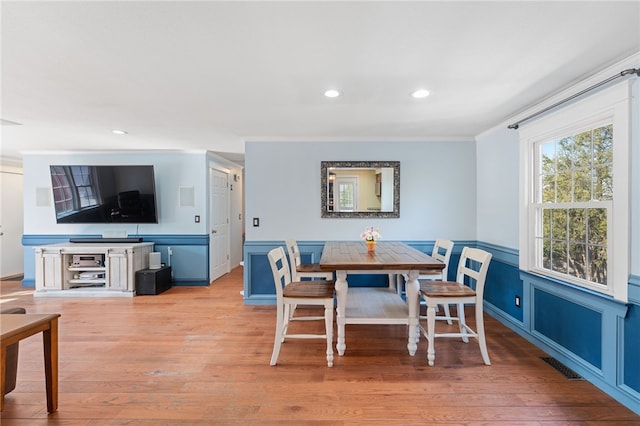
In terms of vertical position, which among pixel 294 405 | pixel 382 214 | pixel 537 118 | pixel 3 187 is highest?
pixel 537 118

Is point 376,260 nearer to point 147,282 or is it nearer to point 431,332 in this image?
point 431,332

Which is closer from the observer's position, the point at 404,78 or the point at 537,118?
the point at 404,78

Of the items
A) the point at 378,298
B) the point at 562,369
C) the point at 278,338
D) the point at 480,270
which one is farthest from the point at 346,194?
the point at 562,369

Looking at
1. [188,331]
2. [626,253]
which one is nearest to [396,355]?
[626,253]

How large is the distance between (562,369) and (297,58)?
9.89ft

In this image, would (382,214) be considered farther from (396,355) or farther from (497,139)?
(396,355)

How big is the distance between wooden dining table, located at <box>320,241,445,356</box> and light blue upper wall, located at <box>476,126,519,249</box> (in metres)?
1.14

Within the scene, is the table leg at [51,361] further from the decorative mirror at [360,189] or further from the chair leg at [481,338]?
the chair leg at [481,338]

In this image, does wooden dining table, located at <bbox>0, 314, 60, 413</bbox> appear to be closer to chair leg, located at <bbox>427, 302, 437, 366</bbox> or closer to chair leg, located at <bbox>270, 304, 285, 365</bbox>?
chair leg, located at <bbox>270, 304, 285, 365</bbox>

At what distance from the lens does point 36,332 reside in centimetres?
169

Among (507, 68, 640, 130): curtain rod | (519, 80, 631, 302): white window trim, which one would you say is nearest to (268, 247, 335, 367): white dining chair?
(519, 80, 631, 302): white window trim

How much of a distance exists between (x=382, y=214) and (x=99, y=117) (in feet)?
11.1

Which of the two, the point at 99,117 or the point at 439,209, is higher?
the point at 99,117

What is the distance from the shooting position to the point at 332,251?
316cm
